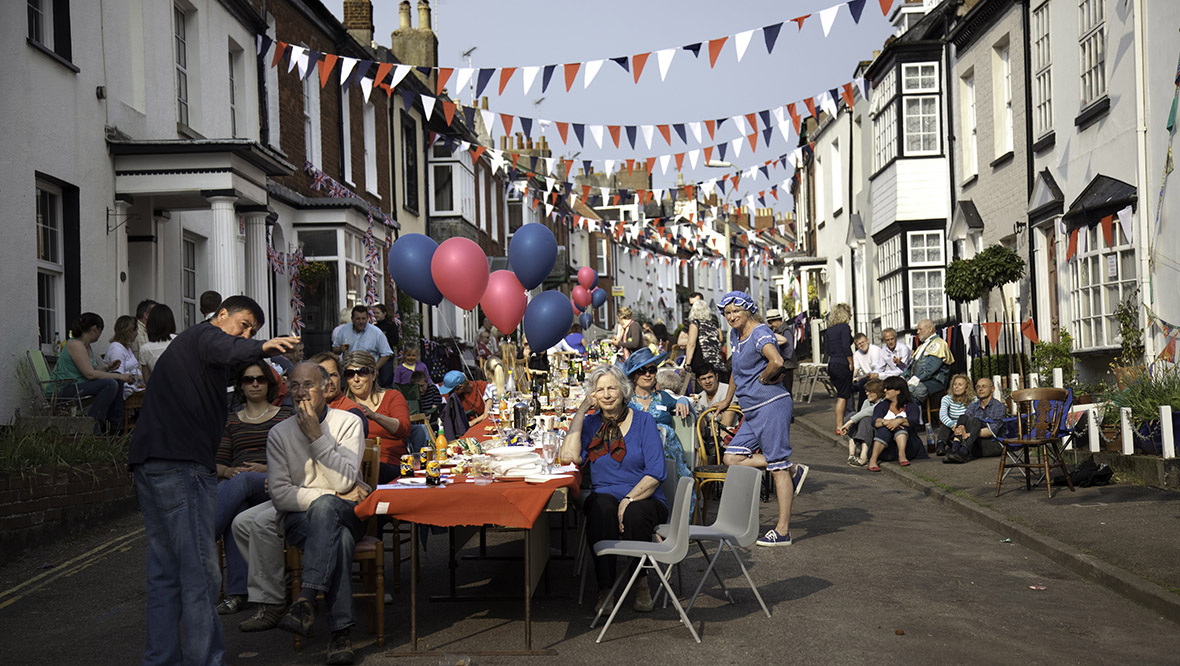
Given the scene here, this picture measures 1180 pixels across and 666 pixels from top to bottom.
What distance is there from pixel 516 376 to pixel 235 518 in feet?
19.3

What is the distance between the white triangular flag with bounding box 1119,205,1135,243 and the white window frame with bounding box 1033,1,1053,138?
10.1 ft

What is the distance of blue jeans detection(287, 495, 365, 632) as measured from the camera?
19.9 feet

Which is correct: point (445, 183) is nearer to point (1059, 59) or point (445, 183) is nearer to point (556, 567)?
point (1059, 59)

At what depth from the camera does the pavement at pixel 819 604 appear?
607cm

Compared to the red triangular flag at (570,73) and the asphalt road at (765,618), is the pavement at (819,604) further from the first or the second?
the red triangular flag at (570,73)

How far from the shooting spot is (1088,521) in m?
9.49

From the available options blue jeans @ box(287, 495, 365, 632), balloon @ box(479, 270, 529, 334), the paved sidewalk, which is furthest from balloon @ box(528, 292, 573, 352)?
blue jeans @ box(287, 495, 365, 632)

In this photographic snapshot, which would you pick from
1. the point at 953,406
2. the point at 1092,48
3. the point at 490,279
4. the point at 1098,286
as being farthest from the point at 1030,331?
the point at 490,279

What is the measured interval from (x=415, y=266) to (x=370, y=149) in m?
14.4

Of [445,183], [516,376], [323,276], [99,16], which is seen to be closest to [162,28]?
[99,16]

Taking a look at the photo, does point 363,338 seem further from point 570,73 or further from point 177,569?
point 177,569

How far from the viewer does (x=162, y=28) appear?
15.9 meters

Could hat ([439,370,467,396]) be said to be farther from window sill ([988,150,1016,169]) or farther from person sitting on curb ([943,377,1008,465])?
window sill ([988,150,1016,169])

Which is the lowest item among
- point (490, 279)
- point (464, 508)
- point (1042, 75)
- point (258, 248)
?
point (464, 508)
